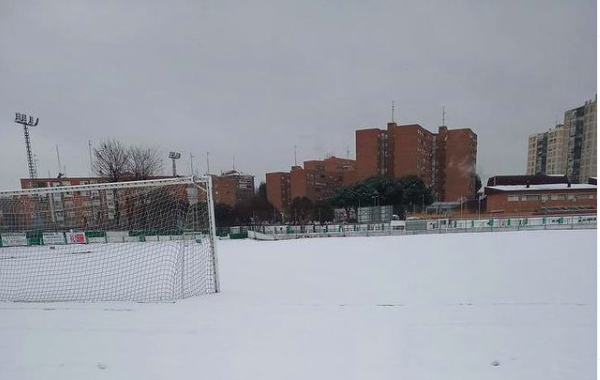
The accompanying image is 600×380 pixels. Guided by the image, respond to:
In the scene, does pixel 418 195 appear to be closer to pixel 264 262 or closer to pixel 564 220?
pixel 564 220

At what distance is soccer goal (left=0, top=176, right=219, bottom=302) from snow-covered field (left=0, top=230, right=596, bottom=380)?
0.94m

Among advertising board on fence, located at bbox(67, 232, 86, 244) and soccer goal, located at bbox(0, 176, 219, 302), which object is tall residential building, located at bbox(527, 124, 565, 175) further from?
advertising board on fence, located at bbox(67, 232, 86, 244)

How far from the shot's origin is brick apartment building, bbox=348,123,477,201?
38.0 m

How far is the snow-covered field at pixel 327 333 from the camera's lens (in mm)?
2289

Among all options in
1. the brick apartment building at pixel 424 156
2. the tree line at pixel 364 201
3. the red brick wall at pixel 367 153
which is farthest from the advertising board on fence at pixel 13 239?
the brick apartment building at pixel 424 156

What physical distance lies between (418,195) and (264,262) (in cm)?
2499

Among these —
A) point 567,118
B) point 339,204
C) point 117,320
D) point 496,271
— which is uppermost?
point 567,118

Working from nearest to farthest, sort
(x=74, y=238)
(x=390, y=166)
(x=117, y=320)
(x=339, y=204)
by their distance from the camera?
(x=117, y=320) → (x=74, y=238) → (x=339, y=204) → (x=390, y=166)

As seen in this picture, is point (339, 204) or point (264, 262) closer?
point (264, 262)

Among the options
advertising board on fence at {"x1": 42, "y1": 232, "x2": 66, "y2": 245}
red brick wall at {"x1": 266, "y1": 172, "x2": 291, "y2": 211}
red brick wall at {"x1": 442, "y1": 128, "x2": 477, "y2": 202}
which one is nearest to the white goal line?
advertising board on fence at {"x1": 42, "y1": 232, "x2": 66, "y2": 245}

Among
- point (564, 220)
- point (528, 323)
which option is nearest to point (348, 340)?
point (528, 323)

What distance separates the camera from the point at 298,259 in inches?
336

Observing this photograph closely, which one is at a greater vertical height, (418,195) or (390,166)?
(390,166)

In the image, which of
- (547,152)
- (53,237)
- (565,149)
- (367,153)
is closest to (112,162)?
(53,237)
